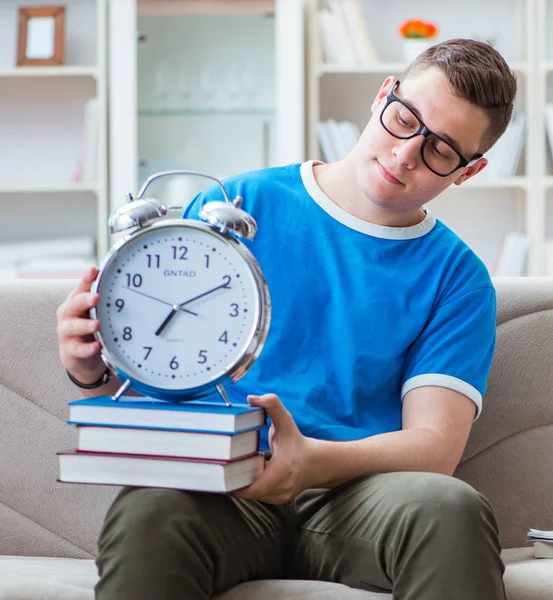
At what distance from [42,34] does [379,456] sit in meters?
2.95

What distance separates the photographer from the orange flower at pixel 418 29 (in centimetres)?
373

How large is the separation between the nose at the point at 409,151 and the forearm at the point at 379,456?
0.43 metres

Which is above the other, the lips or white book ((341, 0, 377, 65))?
white book ((341, 0, 377, 65))

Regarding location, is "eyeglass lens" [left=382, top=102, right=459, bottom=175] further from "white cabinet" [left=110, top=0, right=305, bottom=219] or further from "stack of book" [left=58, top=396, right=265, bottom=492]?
"white cabinet" [left=110, top=0, right=305, bottom=219]

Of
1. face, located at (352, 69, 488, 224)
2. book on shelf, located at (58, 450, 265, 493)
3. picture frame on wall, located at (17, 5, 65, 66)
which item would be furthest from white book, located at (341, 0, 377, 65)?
book on shelf, located at (58, 450, 265, 493)

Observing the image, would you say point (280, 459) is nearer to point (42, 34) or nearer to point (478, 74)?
point (478, 74)

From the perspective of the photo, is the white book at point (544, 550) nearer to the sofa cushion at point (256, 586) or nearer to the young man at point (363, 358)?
the sofa cushion at point (256, 586)

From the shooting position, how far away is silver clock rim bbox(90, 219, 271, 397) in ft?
4.08

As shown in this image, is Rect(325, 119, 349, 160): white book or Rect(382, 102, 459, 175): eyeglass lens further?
Rect(325, 119, 349, 160): white book

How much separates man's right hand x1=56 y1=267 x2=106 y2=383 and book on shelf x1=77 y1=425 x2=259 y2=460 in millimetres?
108

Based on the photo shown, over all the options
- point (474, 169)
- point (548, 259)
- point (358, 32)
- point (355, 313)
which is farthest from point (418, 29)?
point (355, 313)

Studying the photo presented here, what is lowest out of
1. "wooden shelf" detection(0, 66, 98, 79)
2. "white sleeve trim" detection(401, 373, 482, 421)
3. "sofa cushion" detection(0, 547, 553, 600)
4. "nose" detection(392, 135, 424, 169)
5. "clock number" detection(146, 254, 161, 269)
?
"sofa cushion" detection(0, 547, 553, 600)

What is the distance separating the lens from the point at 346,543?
1.34 m

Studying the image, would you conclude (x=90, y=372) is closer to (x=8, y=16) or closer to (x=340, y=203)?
(x=340, y=203)
